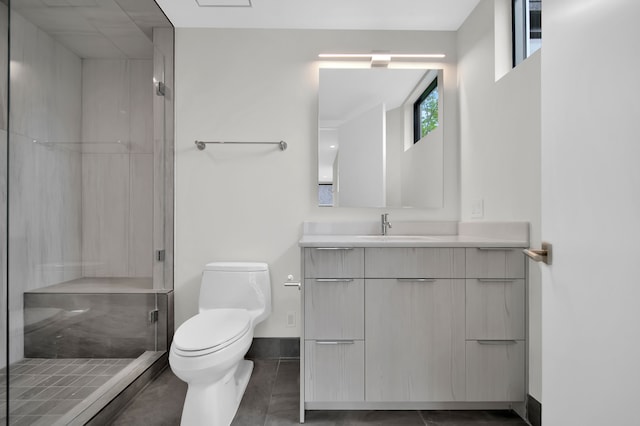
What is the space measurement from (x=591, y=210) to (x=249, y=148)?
1971 millimetres

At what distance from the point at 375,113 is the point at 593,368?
1.91m

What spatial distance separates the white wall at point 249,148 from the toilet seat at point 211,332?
1.68 ft

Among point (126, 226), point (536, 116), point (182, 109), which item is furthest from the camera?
point (182, 109)

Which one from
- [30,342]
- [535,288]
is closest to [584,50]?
[535,288]

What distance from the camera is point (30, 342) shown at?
4.55ft

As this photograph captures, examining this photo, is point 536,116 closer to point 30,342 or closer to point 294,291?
point 294,291

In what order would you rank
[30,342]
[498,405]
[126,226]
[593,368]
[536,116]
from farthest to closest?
[126,226] < [498,405] < [536,116] < [30,342] < [593,368]

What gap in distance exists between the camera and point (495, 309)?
164 centimetres

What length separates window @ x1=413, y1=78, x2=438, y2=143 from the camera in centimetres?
233

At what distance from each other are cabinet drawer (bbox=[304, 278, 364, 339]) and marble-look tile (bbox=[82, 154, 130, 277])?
112 cm

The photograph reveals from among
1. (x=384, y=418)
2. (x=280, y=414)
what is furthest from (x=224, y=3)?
(x=384, y=418)

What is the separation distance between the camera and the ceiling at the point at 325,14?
204 centimetres

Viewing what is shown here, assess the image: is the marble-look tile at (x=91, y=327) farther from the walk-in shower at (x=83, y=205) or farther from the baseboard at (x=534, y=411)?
the baseboard at (x=534, y=411)

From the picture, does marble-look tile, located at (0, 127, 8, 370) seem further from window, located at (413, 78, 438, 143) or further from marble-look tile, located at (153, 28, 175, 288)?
window, located at (413, 78, 438, 143)
